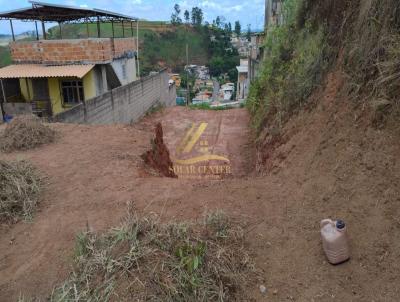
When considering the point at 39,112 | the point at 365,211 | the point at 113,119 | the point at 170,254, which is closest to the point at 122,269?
the point at 170,254

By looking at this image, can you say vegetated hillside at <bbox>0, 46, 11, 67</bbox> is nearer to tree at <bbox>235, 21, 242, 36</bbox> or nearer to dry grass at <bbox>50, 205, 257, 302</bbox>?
dry grass at <bbox>50, 205, 257, 302</bbox>

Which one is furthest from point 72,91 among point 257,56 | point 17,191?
point 17,191

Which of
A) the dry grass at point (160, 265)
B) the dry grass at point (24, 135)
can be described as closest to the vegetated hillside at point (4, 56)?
the dry grass at point (24, 135)

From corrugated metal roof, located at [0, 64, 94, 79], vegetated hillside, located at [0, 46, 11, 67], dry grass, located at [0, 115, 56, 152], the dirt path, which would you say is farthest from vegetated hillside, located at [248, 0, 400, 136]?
vegetated hillside, located at [0, 46, 11, 67]

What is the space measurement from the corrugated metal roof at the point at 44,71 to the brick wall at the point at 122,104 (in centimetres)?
196

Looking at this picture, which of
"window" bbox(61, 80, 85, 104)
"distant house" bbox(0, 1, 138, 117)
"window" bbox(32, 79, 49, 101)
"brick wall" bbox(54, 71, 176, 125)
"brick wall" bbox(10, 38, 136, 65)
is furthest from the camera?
"window" bbox(32, 79, 49, 101)

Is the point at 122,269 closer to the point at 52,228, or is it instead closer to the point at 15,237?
the point at 52,228

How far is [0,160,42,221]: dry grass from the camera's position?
4.12 meters

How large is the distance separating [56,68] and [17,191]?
1174 cm

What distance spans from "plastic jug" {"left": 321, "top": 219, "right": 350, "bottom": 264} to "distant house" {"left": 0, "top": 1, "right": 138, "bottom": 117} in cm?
1292

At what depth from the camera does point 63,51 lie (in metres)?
14.9

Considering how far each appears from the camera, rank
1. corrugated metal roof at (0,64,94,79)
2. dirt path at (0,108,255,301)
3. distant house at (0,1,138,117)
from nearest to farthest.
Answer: dirt path at (0,108,255,301) → corrugated metal roof at (0,64,94,79) → distant house at (0,1,138,117)

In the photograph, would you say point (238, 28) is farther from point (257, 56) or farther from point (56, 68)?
point (56, 68)

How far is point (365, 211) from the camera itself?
10.4ft
